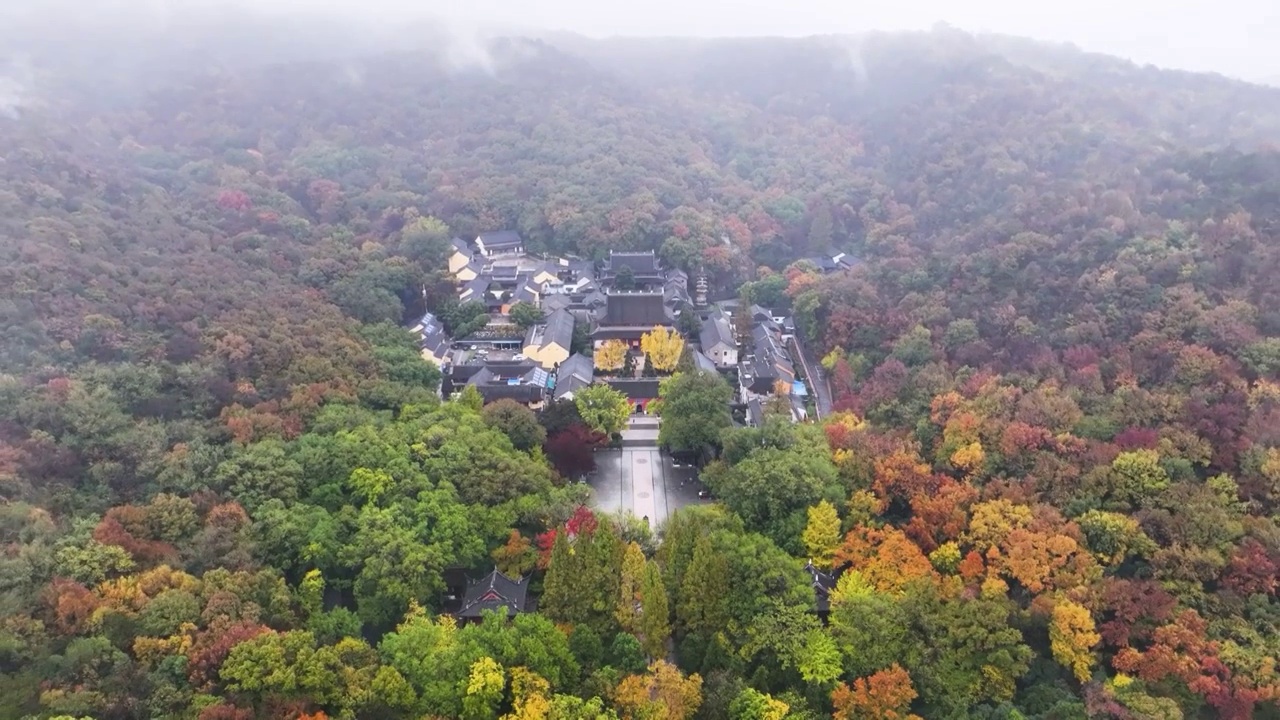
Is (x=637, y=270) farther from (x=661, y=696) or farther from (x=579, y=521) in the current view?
(x=661, y=696)

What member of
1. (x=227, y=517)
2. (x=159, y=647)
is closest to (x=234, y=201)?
(x=227, y=517)

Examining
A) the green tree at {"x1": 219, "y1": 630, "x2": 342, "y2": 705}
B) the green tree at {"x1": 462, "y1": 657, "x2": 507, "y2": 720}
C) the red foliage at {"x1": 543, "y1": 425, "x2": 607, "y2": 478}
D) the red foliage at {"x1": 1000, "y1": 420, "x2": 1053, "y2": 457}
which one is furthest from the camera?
the red foliage at {"x1": 543, "y1": 425, "x2": 607, "y2": 478}

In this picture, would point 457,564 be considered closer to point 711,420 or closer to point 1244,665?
point 711,420

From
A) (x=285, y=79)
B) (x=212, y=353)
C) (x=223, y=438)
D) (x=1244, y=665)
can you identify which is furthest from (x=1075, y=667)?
(x=285, y=79)

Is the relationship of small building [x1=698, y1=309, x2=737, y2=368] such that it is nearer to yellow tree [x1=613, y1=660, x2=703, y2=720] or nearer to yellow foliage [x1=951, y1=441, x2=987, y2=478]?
yellow foliage [x1=951, y1=441, x2=987, y2=478]

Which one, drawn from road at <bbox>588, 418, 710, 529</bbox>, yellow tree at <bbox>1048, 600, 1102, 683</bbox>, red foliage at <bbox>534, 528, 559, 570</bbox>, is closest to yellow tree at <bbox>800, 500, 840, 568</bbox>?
road at <bbox>588, 418, 710, 529</bbox>
